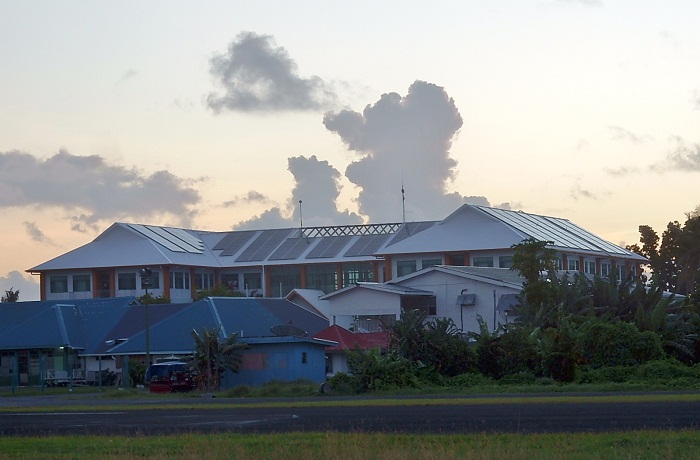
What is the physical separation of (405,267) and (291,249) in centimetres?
1562

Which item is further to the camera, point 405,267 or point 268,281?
point 268,281

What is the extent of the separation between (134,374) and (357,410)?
31.3 metres

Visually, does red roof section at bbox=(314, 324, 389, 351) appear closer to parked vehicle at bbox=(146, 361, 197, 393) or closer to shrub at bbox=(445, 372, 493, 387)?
parked vehicle at bbox=(146, 361, 197, 393)

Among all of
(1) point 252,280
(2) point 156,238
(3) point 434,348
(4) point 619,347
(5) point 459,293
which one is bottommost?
(4) point 619,347

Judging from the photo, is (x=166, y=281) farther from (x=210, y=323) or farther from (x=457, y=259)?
(x=210, y=323)

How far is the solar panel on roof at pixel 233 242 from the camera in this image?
114 metres

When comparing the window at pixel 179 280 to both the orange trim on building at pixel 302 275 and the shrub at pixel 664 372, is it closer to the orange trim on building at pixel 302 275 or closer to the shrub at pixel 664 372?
the orange trim on building at pixel 302 275

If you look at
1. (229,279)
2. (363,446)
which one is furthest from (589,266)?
(363,446)

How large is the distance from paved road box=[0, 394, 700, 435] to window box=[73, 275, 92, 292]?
249 ft

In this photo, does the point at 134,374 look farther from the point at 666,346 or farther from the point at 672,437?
the point at 672,437

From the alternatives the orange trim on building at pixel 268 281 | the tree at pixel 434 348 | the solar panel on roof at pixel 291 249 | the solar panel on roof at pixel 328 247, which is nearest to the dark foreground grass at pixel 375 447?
the tree at pixel 434 348

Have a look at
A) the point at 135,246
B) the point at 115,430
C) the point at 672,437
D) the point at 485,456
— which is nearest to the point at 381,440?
the point at 485,456

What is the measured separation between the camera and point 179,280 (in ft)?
353

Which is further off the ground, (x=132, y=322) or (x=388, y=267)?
(x=388, y=267)
